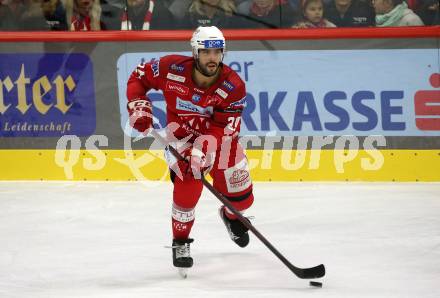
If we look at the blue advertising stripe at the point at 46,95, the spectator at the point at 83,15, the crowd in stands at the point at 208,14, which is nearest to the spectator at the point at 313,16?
the crowd in stands at the point at 208,14

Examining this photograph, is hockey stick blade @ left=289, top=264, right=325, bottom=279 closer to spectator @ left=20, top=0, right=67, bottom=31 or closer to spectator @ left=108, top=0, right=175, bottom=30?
spectator @ left=108, top=0, right=175, bottom=30

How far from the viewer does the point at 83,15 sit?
746 cm

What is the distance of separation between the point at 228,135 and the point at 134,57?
244 cm

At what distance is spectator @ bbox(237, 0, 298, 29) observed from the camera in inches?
282

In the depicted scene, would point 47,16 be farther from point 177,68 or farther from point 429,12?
point 429,12

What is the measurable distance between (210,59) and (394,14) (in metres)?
2.56

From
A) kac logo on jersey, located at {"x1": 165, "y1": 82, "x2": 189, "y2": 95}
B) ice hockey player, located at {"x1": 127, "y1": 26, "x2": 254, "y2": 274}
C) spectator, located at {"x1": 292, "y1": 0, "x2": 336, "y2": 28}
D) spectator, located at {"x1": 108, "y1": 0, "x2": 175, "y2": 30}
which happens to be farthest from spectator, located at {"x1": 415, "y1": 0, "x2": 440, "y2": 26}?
kac logo on jersey, located at {"x1": 165, "y1": 82, "x2": 189, "y2": 95}

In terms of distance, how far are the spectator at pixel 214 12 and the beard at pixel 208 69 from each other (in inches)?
89.5

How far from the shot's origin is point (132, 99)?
5082 millimetres

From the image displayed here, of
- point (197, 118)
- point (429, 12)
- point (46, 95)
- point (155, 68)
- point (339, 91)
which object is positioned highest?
point (429, 12)

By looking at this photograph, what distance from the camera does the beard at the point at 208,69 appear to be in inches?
194

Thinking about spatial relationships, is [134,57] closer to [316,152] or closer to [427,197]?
[316,152]

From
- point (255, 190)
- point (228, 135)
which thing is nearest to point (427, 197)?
point (255, 190)

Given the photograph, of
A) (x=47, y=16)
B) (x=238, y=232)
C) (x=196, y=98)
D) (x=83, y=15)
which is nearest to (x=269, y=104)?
(x=83, y=15)
